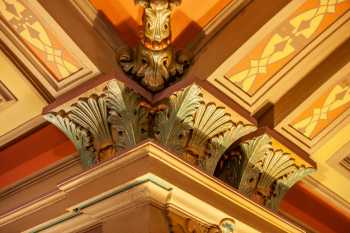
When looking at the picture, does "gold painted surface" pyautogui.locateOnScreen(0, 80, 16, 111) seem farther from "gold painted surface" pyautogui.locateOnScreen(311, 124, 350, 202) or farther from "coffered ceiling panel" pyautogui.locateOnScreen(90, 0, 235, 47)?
"gold painted surface" pyautogui.locateOnScreen(311, 124, 350, 202)

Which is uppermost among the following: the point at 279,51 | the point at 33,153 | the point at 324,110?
the point at 279,51

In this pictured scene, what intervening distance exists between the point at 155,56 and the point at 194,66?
235 mm

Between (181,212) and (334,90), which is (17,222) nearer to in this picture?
(181,212)

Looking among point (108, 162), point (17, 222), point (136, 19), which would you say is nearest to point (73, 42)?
point (136, 19)

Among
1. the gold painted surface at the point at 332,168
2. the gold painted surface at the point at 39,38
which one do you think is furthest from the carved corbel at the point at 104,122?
the gold painted surface at the point at 332,168

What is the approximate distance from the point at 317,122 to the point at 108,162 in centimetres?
145

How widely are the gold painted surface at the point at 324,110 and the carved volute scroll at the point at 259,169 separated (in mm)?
234

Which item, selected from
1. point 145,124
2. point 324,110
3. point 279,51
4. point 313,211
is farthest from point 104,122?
point 313,211

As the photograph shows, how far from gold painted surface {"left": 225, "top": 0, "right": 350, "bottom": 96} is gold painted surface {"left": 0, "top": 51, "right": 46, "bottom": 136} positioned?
114 cm

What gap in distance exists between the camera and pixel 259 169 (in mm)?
3336

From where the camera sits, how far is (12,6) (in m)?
2.99

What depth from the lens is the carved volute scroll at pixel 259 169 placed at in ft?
10.7

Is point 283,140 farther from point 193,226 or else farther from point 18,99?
point 18,99

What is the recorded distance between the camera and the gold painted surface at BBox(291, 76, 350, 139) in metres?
3.47
